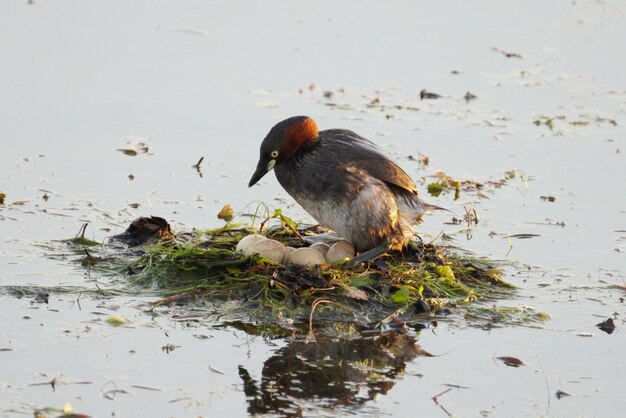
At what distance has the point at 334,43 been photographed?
47.1 feet

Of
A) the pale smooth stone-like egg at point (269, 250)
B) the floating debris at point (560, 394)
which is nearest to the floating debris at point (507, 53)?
the pale smooth stone-like egg at point (269, 250)

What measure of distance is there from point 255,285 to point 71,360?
149 cm

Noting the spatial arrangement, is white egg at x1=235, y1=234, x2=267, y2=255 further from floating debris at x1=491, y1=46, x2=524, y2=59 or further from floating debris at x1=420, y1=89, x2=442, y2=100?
floating debris at x1=491, y1=46, x2=524, y2=59

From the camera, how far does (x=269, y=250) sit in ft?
25.9

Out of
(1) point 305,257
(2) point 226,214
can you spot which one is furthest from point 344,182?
(2) point 226,214

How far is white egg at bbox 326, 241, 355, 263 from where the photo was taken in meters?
8.13

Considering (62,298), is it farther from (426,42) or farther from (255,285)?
(426,42)

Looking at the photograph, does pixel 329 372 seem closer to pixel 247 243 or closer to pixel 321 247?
pixel 247 243

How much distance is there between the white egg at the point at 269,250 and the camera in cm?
788

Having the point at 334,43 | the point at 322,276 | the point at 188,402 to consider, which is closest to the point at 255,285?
the point at 322,276

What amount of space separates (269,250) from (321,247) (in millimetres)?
500

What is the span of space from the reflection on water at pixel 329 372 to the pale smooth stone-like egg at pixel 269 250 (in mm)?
940

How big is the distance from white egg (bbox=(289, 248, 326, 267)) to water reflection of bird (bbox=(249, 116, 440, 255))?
0.32 meters

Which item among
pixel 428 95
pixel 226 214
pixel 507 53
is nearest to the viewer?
pixel 226 214
